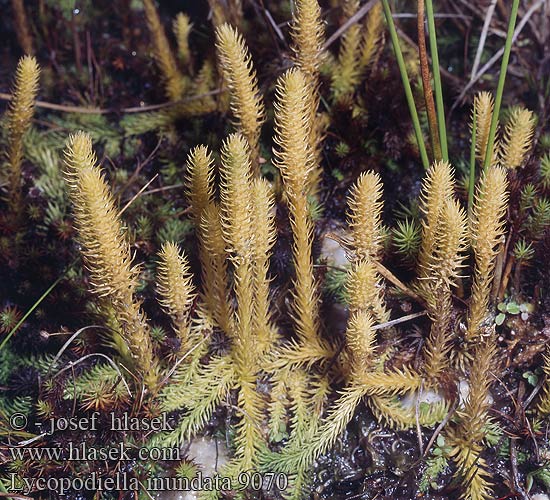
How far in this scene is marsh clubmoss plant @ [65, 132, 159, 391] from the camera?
1.46 meters

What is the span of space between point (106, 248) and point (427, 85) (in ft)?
3.17

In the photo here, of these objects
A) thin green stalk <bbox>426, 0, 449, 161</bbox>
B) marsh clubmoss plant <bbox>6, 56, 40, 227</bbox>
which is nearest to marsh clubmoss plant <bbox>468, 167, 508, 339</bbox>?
thin green stalk <bbox>426, 0, 449, 161</bbox>

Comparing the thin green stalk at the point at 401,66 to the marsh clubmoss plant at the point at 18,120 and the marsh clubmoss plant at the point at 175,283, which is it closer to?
the marsh clubmoss plant at the point at 175,283

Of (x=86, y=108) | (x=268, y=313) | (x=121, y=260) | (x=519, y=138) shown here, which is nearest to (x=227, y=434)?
(x=268, y=313)

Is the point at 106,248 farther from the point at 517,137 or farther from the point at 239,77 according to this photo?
the point at 517,137

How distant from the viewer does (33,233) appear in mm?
2320

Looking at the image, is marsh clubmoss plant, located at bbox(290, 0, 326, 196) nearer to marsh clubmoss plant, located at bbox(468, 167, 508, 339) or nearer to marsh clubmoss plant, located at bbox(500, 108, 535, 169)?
marsh clubmoss plant, located at bbox(468, 167, 508, 339)

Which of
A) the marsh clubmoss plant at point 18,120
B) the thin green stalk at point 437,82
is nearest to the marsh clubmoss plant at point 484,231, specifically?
the thin green stalk at point 437,82

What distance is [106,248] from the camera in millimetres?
1535

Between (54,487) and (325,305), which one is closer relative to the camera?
(54,487)

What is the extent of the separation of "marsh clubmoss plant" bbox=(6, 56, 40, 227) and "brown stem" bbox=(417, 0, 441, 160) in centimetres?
111

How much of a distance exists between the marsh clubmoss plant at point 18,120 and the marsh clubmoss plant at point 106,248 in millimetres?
499

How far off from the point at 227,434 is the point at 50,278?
2.57 ft

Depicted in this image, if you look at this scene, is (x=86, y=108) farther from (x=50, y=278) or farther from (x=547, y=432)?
(x=547, y=432)
